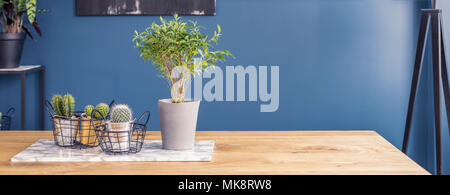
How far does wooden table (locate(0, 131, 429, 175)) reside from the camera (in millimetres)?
1331

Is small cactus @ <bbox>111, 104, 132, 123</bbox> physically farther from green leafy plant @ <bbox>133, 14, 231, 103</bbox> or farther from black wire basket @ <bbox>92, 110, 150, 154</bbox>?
green leafy plant @ <bbox>133, 14, 231, 103</bbox>

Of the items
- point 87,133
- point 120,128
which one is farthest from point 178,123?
point 87,133

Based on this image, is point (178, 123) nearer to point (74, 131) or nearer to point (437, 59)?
point (74, 131)

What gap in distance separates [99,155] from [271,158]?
1.72 ft

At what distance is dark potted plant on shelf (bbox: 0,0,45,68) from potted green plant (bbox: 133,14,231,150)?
5.48 feet

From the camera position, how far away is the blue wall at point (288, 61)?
3.22 metres

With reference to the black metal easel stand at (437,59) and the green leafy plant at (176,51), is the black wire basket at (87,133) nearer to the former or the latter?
the green leafy plant at (176,51)

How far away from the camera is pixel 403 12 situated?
10.5 ft

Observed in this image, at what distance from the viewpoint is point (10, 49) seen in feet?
9.71
